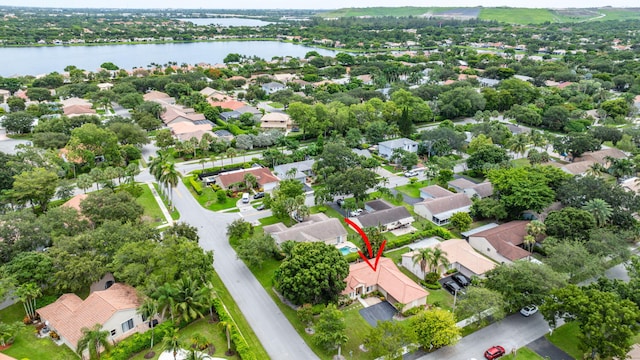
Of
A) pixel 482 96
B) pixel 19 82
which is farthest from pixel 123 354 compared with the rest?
pixel 19 82

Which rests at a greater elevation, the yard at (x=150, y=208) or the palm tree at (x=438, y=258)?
the palm tree at (x=438, y=258)

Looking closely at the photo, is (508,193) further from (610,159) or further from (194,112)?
(194,112)

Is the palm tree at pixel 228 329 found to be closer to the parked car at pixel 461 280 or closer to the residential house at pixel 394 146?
the parked car at pixel 461 280

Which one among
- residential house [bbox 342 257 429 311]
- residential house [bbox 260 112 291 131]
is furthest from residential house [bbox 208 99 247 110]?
residential house [bbox 342 257 429 311]

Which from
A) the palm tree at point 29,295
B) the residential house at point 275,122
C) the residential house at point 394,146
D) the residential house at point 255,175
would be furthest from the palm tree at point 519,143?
the palm tree at point 29,295

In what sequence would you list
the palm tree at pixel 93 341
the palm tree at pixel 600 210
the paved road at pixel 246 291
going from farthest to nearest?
the palm tree at pixel 600 210
the paved road at pixel 246 291
the palm tree at pixel 93 341

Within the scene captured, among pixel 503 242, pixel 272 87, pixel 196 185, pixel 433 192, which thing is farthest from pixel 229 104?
pixel 503 242
